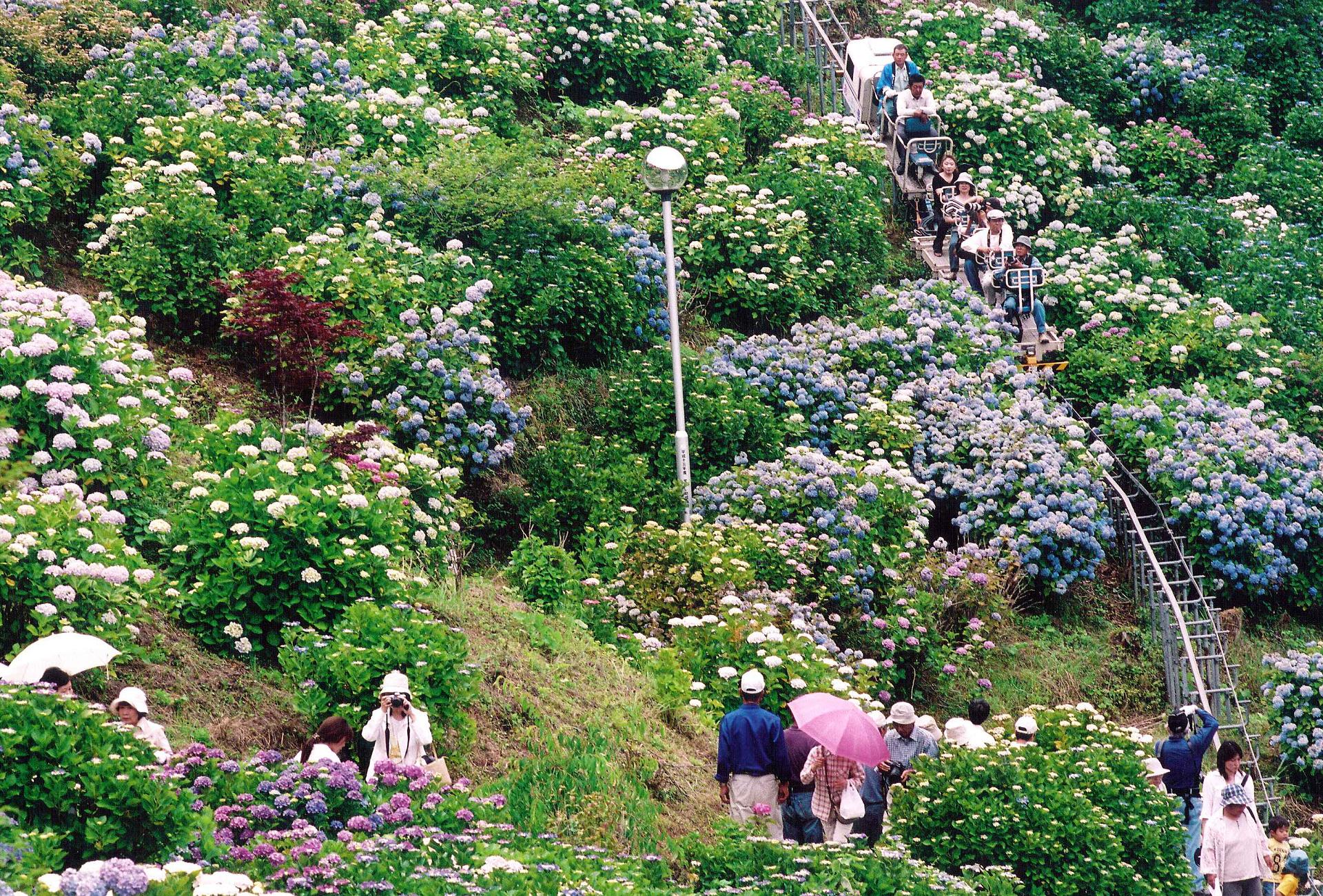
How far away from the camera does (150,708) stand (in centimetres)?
1049

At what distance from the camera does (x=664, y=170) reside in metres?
14.3

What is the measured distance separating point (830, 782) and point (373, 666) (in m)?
2.70

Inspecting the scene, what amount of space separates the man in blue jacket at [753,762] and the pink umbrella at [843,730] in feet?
0.63

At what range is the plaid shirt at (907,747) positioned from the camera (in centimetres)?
1112

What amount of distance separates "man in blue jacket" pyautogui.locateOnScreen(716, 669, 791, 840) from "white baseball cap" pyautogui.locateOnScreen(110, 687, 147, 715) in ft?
10.3

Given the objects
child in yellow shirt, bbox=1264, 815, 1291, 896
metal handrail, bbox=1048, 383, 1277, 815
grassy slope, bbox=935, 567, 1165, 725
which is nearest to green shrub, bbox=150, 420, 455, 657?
grassy slope, bbox=935, 567, 1165, 725

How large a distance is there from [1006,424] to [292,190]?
6461mm

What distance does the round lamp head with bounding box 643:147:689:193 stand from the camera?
46.8 ft

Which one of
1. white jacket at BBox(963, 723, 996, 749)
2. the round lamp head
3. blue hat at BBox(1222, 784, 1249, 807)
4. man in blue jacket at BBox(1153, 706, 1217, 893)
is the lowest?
man in blue jacket at BBox(1153, 706, 1217, 893)

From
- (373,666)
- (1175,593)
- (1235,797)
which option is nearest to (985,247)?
(1175,593)

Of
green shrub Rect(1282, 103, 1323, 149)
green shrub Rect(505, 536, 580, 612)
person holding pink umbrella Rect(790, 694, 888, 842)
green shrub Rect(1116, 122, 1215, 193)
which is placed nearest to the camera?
person holding pink umbrella Rect(790, 694, 888, 842)

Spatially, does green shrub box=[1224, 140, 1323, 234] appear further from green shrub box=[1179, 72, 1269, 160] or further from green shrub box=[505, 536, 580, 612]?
green shrub box=[505, 536, 580, 612]

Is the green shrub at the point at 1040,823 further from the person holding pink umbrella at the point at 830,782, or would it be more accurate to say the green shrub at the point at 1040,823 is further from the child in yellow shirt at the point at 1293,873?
the child in yellow shirt at the point at 1293,873

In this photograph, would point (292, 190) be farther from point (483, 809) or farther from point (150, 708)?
point (483, 809)
